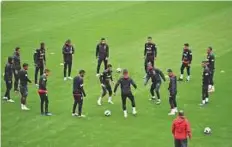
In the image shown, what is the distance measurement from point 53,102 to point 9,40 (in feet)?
43.9

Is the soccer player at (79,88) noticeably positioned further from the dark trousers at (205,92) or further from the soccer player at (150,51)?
the soccer player at (150,51)

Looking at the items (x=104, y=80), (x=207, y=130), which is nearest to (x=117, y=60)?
(x=104, y=80)

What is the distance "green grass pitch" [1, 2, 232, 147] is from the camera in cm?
2353

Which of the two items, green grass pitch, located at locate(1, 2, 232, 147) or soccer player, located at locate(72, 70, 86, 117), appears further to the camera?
soccer player, located at locate(72, 70, 86, 117)

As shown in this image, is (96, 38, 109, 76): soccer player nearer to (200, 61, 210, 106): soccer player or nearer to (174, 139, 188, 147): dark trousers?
(200, 61, 210, 106): soccer player

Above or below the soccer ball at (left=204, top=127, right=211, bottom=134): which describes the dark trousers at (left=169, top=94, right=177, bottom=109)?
above

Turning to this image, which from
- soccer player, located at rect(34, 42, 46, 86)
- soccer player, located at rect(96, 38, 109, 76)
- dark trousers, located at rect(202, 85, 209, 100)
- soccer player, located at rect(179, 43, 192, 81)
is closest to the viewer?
dark trousers, located at rect(202, 85, 209, 100)

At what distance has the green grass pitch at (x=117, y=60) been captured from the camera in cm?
2353

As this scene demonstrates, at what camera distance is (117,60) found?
34.2 m

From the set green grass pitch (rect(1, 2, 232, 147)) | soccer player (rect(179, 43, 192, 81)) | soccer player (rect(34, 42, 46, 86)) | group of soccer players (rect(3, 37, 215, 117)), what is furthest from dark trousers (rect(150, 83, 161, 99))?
soccer player (rect(34, 42, 46, 86))

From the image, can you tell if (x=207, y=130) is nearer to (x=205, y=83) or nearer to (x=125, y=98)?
(x=205, y=83)

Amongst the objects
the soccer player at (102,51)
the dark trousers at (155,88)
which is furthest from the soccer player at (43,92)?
the soccer player at (102,51)

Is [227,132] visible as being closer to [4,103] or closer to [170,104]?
[170,104]

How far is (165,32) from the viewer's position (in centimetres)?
4062
